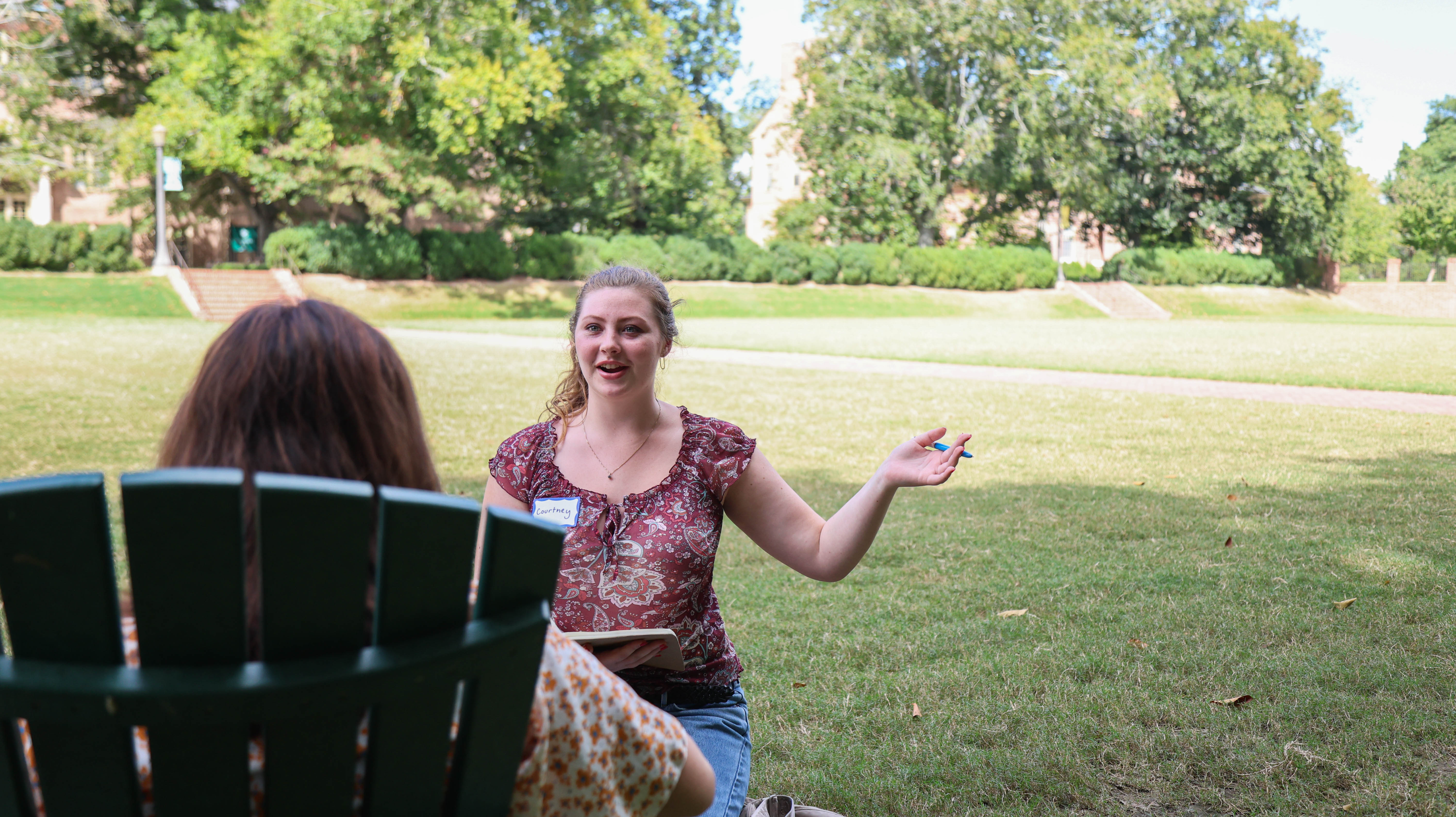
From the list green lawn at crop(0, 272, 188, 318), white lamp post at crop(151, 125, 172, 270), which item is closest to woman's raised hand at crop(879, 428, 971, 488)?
green lawn at crop(0, 272, 188, 318)

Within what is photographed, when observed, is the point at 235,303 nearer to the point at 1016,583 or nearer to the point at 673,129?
the point at 673,129

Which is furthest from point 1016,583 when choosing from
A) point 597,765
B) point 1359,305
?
point 1359,305

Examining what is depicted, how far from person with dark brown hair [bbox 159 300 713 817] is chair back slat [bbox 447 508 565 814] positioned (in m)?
0.04

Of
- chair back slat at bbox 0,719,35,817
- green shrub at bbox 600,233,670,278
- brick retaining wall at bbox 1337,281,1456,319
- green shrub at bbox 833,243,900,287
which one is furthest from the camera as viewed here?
brick retaining wall at bbox 1337,281,1456,319

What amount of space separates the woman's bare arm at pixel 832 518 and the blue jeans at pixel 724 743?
0.36m

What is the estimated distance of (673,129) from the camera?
3703cm

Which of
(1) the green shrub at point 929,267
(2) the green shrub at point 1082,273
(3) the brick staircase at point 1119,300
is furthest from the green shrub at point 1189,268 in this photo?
(1) the green shrub at point 929,267

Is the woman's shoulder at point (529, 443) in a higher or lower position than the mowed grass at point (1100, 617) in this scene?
higher

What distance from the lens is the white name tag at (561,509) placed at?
247 cm

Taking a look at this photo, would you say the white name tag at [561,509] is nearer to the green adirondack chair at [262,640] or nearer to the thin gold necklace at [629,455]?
the thin gold necklace at [629,455]

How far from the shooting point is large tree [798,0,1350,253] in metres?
45.3

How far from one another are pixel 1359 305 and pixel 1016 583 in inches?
2372

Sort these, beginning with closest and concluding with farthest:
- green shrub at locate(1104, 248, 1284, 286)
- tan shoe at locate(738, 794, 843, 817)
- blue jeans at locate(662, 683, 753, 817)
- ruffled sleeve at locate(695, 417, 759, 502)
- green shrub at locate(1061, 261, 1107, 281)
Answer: blue jeans at locate(662, 683, 753, 817) → ruffled sleeve at locate(695, 417, 759, 502) → tan shoe at locate(738, 794, 843, 817) → green shrub at locate(1104, 248, 1284, 286) → green shrub at locate(1061, 261, 1107, 281)

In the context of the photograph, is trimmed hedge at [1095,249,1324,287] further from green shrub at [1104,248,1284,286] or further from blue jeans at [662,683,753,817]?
blue jeans at [662,683,753,817]
